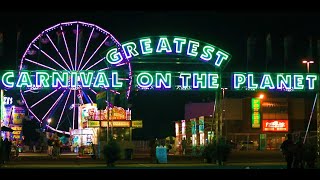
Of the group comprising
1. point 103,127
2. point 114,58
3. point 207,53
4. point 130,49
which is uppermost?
point 130,49

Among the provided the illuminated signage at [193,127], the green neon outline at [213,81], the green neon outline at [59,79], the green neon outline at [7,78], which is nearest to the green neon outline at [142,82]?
the green neon outline at [213,81]

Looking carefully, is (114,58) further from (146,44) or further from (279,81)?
(279,81)

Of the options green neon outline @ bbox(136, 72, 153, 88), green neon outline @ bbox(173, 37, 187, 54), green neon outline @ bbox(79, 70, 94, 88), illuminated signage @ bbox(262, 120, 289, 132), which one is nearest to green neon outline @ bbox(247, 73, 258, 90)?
green neon outline @ bbox(173, 37, 187, 54)

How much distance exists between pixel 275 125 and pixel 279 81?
40853 mm

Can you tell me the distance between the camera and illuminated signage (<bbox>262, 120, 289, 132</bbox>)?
72.8 meters

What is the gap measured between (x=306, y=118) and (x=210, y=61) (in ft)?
142

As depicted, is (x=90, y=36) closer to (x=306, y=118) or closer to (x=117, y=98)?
(x=117, y=98)

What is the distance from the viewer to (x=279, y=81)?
33094 millimetres

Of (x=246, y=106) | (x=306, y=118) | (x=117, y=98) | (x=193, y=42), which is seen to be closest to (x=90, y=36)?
(x=117, y=98)

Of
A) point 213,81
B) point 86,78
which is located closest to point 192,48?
point 213,81

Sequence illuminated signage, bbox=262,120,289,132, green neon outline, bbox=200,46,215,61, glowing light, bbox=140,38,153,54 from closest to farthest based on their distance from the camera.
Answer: glowing light, bbox=140,38,153,54 → green neon outline, bbox=200,46,215,61 → illuminated signage, bbox=262,120,289,132

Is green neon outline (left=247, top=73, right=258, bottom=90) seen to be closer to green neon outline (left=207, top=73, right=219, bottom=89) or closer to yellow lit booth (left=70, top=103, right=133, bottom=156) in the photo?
green neon outline (left=207, top=73, right=219, bottom=89)

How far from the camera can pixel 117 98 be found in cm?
4072

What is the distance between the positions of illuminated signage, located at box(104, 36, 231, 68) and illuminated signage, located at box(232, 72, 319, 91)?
1.41 meters
